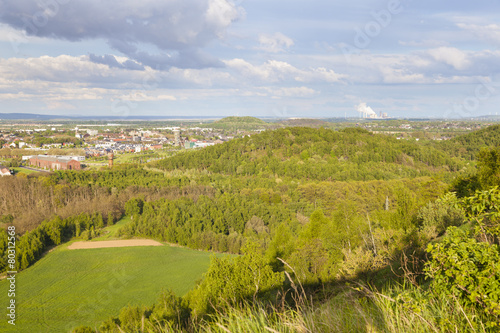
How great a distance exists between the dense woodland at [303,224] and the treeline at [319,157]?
37 cm

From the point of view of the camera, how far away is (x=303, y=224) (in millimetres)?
38344

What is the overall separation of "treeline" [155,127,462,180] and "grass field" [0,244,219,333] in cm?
3643

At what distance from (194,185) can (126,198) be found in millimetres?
11907

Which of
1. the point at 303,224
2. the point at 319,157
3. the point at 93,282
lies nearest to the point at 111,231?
the point at 93,282

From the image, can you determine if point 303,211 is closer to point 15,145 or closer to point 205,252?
point 205,252

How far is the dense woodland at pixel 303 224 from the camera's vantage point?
3.00m

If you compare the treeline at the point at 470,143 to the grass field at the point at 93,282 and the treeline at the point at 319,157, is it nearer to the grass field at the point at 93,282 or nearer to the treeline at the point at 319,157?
the treeline at the point at 319,157

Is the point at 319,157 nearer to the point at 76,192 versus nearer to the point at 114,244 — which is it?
the point at 76,192

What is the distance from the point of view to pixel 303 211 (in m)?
44.3

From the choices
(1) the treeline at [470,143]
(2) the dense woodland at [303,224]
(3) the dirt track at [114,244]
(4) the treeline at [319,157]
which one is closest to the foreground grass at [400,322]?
(2) the dense woodland at [303,224]

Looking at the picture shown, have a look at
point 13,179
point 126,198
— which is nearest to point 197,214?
point 126,198

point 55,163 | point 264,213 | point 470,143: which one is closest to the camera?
point 264,213

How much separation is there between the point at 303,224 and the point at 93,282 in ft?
75.5

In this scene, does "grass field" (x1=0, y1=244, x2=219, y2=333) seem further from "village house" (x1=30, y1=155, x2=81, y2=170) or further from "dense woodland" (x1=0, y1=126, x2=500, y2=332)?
"village house" (x1=30, y1=155, x2=81, y2=170)
